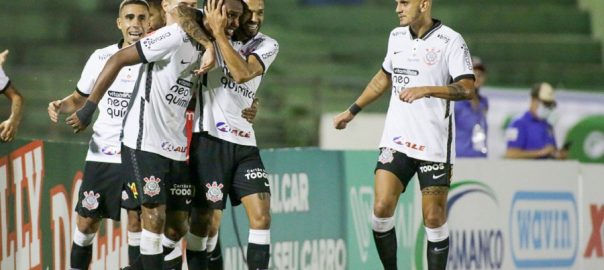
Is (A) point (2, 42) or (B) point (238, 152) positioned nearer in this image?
(B) point (238, 152)

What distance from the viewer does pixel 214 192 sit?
29.9 ft

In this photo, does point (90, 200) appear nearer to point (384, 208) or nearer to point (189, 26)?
point (189, 26)

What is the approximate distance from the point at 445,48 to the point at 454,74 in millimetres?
220

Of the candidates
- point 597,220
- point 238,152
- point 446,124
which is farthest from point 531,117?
point 238,152

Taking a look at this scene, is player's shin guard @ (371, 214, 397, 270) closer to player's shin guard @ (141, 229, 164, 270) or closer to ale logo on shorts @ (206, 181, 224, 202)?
ale logo on shorts @ (206, 181, 224, 202)

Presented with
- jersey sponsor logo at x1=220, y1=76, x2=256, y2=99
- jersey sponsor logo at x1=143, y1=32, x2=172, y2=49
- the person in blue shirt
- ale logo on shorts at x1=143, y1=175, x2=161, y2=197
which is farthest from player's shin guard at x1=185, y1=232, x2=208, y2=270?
the person in blue shirt

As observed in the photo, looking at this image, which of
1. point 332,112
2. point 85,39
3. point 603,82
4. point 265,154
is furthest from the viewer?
point 603,82

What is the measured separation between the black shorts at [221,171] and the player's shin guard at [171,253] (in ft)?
1.13

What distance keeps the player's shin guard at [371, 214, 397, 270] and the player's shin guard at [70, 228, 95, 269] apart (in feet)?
6.75

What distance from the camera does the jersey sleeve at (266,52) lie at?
9062 millimetres

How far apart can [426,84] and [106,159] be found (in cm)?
235

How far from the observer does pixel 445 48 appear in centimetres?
984

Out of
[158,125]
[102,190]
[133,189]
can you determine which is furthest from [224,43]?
[102,190]

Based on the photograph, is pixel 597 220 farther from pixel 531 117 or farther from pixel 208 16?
pixel 208 16
